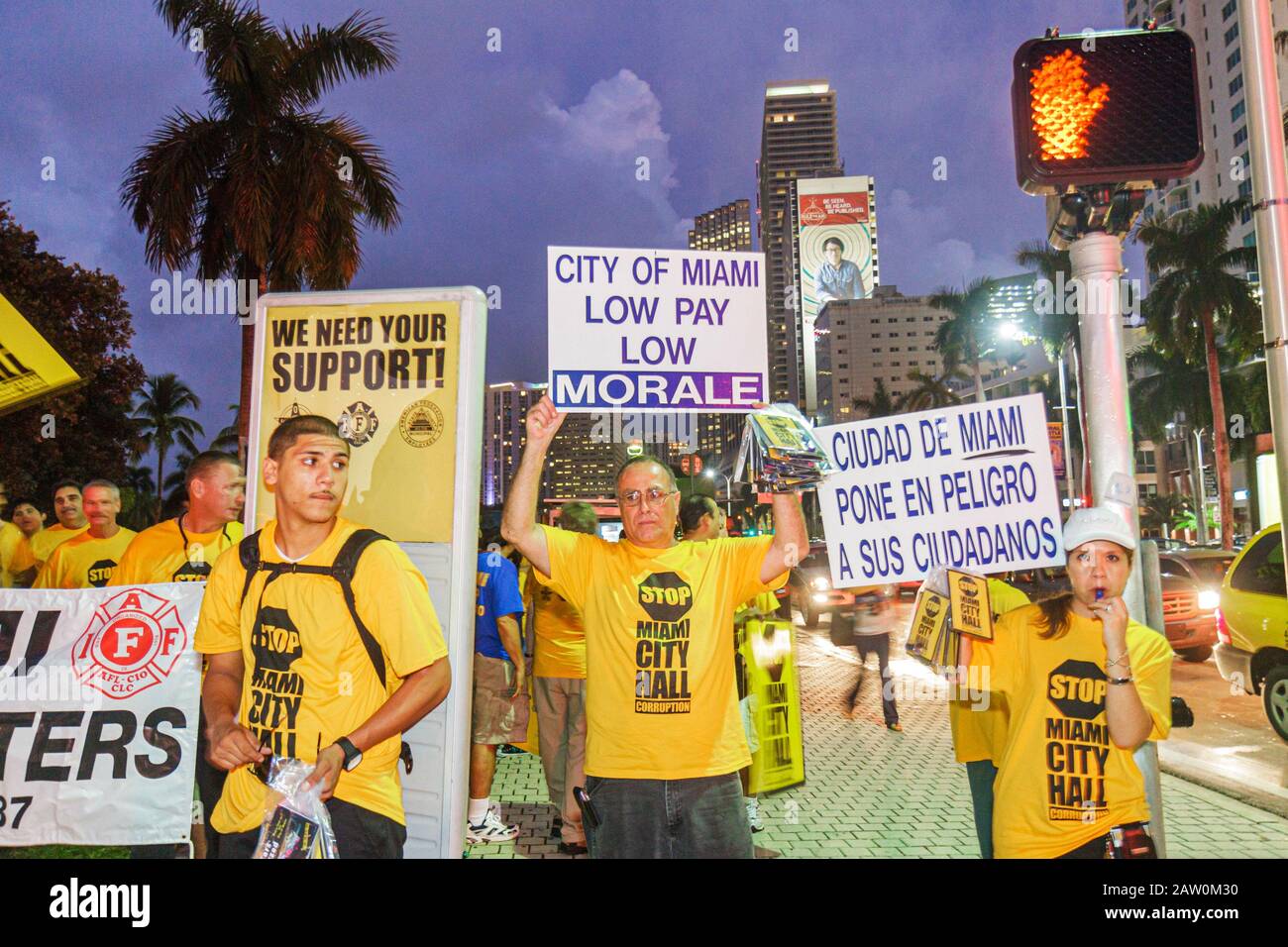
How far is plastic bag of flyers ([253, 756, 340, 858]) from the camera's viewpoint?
2.94 metres

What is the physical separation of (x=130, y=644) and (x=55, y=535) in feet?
15.4

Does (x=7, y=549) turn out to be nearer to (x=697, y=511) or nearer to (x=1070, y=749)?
(x=697, y=511)

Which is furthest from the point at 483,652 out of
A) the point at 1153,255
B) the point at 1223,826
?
the point at 1153,255

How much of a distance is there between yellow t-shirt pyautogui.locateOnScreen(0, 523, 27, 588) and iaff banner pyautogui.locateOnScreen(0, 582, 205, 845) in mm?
4181

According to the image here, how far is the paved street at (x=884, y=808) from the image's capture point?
533 cm

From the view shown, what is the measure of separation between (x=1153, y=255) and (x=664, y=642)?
3864 cm

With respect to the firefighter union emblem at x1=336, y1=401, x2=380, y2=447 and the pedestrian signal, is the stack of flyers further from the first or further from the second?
the firefighter union emblem at x1=336, y1=401, x2=380, y2=447

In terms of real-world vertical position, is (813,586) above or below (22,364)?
below

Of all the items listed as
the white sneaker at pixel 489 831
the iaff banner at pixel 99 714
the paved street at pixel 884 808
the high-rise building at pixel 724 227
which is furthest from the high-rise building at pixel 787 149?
the iaff banner at pixel 99 714

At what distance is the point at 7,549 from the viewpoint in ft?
25.5

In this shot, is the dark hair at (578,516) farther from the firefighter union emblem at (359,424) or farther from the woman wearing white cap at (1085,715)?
the woman wearing white cap at (1085,715)

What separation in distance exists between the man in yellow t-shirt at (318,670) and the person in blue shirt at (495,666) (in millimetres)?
2837

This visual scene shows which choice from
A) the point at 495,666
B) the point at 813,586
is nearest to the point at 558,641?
the point at 495,666

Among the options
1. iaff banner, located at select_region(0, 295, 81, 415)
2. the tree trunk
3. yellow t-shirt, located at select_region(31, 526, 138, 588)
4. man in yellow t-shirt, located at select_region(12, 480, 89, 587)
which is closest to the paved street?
yellow t-shirt, located at select_region(31, 526, 138, 588)
